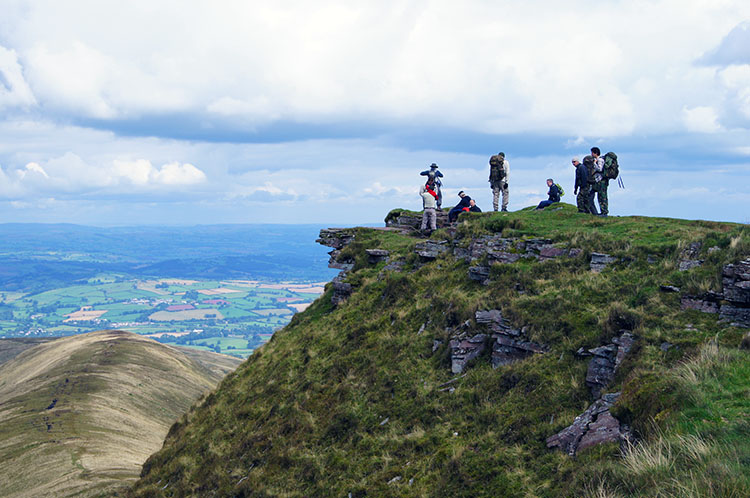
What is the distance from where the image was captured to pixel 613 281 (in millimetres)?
17609

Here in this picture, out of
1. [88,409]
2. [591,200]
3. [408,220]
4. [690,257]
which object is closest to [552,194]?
[591,200]

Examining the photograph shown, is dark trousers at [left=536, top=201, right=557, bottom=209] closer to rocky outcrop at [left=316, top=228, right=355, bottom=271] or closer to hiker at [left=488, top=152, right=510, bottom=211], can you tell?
hiker at [left=488, top=152, right=510, bottom=211]

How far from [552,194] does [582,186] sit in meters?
5.49

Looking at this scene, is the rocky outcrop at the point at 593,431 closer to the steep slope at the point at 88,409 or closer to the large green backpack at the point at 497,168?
the large green backpack at the point at 497,168

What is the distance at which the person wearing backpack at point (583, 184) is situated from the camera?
27.5 metres

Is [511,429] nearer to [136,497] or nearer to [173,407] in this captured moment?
[136,497]

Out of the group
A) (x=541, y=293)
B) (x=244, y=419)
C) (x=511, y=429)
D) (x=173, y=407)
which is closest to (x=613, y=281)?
(x=541, y=293)

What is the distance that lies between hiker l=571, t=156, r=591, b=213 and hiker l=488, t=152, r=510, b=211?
6481mm

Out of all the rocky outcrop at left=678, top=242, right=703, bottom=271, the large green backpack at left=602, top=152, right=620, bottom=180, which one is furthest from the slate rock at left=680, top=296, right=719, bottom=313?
the large green backpack at left=602, top=152, right=620, bottom=180

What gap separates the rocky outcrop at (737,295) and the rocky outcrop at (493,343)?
513 centimetres

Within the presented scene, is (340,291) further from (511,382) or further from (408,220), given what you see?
(511,382)

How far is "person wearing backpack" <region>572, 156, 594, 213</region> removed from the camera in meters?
27.5

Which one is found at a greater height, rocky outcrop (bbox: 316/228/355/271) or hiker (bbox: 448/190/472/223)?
hiker (bbox: 448/190/472/223)

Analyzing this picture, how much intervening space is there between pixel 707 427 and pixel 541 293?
31.0ft
